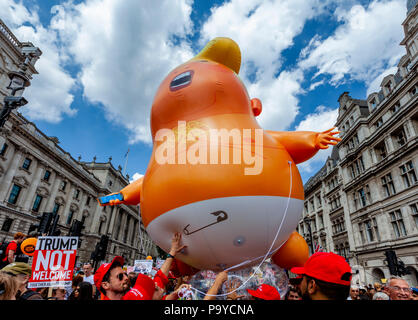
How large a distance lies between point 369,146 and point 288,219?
24822 mm

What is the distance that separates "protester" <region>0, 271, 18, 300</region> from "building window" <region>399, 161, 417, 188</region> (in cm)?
2324

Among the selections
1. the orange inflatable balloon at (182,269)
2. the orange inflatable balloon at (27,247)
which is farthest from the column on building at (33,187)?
the orange inflatable balloon at (182,269)

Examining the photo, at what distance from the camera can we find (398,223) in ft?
62.8

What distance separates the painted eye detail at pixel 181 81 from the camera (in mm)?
3543

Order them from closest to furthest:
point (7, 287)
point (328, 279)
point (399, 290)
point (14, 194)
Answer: point (328, 279)
point (7, 287)
point (399, 290)
point (14, 194)

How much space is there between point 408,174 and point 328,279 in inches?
875

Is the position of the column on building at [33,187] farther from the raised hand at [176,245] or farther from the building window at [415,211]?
the building window at [415,211]

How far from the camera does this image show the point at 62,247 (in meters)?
4.29

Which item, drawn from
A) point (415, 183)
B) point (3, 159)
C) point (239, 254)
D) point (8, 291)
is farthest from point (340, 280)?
point (3, 159)

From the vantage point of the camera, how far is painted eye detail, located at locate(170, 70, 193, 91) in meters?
3.54

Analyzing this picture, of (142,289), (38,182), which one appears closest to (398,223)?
(142,289)

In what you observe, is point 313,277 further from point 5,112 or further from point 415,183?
point 415,183

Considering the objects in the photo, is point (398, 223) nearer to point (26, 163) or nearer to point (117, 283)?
point (117, 283)

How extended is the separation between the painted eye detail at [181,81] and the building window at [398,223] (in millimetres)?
22330
